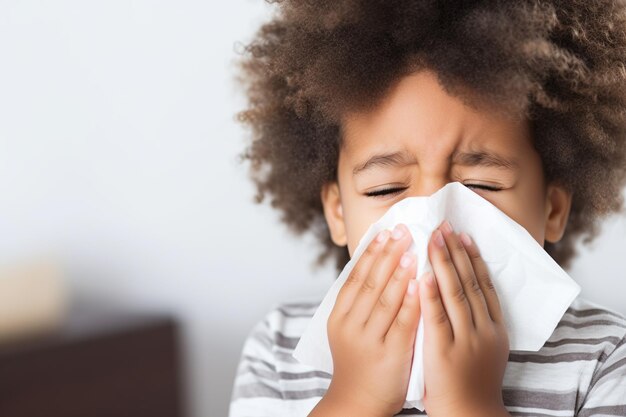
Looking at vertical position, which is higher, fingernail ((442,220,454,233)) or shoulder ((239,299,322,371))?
fingernail ((442,220,454,233))

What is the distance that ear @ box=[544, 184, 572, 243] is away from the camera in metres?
1.08

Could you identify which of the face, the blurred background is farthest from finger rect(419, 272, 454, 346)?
the blurred background

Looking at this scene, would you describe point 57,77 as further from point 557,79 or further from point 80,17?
point 557,79

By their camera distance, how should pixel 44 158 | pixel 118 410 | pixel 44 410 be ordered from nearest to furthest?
pixel 44 410, pixel 118 410, pixel 44 158

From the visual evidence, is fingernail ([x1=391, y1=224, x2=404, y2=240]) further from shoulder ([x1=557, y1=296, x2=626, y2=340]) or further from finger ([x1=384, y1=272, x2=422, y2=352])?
shoulder ([x1=557, y1=296, x2=626, y2=340])

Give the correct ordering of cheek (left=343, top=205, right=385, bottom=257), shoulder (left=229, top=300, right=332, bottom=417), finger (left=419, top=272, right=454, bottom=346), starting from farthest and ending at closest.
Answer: shoulder (left=229, top=300, right=332, bottom=417) < cheek (left=343, top=205, right=385, bottom=257) < finger (left=419, top=272, right=454, bottom=346)

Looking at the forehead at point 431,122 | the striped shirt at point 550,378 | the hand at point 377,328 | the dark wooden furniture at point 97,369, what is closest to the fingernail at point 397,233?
the hand at point 377,328

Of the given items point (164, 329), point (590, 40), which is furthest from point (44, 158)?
point (590, 40)

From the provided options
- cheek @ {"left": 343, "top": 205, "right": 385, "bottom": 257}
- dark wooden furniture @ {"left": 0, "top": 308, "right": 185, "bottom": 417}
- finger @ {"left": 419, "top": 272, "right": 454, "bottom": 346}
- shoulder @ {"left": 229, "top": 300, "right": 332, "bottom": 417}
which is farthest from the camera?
dark wooden furniture @ {"left": 0, "top": 308, "right": 185, "bottom": 417}

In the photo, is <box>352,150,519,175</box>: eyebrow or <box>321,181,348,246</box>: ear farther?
<box>321,181,348,246</box>: ear

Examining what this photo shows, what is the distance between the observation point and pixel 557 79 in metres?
0.98

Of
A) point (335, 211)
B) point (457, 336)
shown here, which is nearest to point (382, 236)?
point (457, 336)

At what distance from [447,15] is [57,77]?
119cm

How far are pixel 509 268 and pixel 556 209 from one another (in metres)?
0.20
